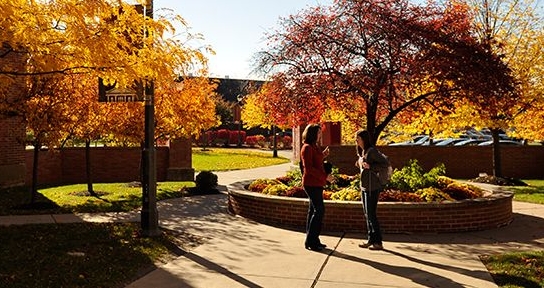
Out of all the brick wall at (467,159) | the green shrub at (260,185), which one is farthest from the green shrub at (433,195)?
the brick wall at (467,159)

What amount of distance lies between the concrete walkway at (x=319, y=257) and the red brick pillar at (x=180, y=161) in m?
8.04

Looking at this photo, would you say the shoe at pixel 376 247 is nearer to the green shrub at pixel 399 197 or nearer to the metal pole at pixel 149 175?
the green shrub at pixel 399 197

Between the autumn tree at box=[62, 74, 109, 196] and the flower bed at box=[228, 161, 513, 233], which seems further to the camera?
the autumn tree at box=[62, 74, 109, 196]

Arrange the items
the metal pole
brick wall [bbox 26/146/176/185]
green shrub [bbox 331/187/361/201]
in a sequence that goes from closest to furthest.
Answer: the metal pole, green shrub [bbox 331/187/361/201], brick wall [bbox 26/146/176/185]

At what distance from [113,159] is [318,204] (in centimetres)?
1280

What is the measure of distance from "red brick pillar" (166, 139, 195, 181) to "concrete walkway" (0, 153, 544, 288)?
8.04m

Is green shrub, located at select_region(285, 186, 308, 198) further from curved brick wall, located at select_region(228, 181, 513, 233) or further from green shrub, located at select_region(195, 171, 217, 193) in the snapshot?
green shrub, located at select_region(195, 171, 217, 193)

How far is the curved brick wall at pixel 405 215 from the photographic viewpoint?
27.5 ft

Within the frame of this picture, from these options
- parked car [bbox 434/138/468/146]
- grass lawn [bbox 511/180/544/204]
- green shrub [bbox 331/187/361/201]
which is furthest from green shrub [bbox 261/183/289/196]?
parked car [bbox 434/138/468/146]

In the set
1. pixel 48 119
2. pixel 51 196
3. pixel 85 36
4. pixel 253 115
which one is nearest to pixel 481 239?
pixel 85 36

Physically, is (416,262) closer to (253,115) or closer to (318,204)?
(318,204)

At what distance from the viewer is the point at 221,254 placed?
6.98 metres

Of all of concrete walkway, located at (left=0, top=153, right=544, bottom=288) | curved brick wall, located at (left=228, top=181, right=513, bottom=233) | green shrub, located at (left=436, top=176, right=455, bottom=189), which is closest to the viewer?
concrete walkway, located at (left=0, top=153, right=544, bottom=288)

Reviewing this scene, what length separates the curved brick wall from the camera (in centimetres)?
838
